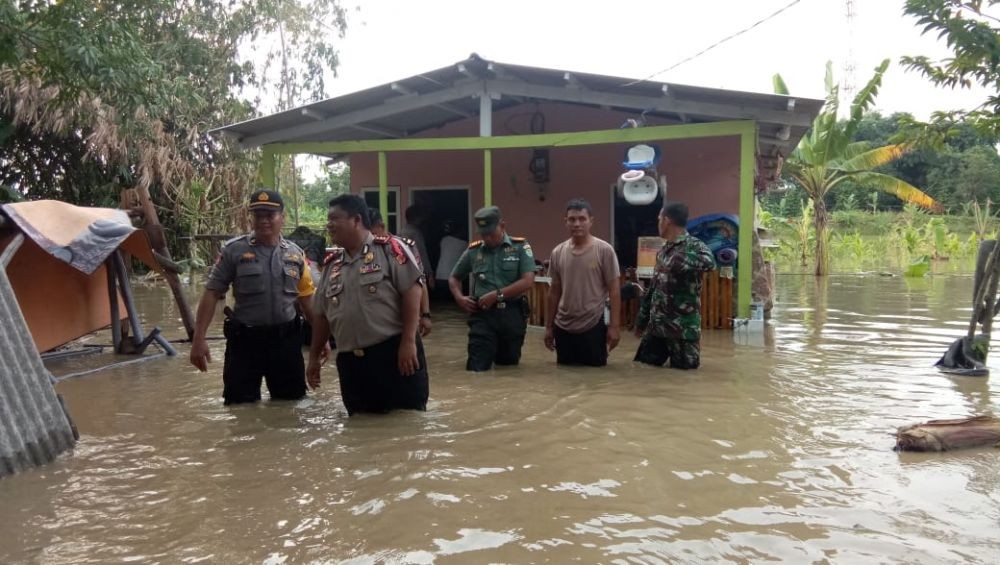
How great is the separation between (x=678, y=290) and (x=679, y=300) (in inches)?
3.5

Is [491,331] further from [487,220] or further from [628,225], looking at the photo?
[628,225]

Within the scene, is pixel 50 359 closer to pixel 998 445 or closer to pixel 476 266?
pixel 476 266

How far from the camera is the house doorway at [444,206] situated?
42.2ft

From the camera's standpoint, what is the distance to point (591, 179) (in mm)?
Answer: 12055

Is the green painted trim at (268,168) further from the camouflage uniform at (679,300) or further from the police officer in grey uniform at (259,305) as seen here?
the camouflage uniform at (679,300)

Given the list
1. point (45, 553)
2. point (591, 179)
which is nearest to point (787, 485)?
point (45, 553)

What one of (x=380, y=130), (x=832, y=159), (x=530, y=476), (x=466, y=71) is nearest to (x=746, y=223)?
(x=466, y=71)

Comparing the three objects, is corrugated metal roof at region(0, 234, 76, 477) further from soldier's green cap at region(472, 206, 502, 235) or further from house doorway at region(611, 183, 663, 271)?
house doorway at region(611, 183, 663, 271)

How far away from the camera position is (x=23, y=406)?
4.04 meters

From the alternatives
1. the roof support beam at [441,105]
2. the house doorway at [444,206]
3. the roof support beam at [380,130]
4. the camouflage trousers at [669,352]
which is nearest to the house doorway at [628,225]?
the house doorway at [444,206]

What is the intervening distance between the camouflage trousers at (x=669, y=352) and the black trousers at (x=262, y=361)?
318 cm

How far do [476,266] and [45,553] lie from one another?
171 inches

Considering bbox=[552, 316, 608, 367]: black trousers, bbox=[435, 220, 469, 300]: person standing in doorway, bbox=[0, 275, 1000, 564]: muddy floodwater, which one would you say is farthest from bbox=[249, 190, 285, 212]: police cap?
bbox=[435, 220, 469, 300]: person standing in doorway

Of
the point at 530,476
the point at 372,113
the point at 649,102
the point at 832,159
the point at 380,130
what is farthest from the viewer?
the point at 832,159
